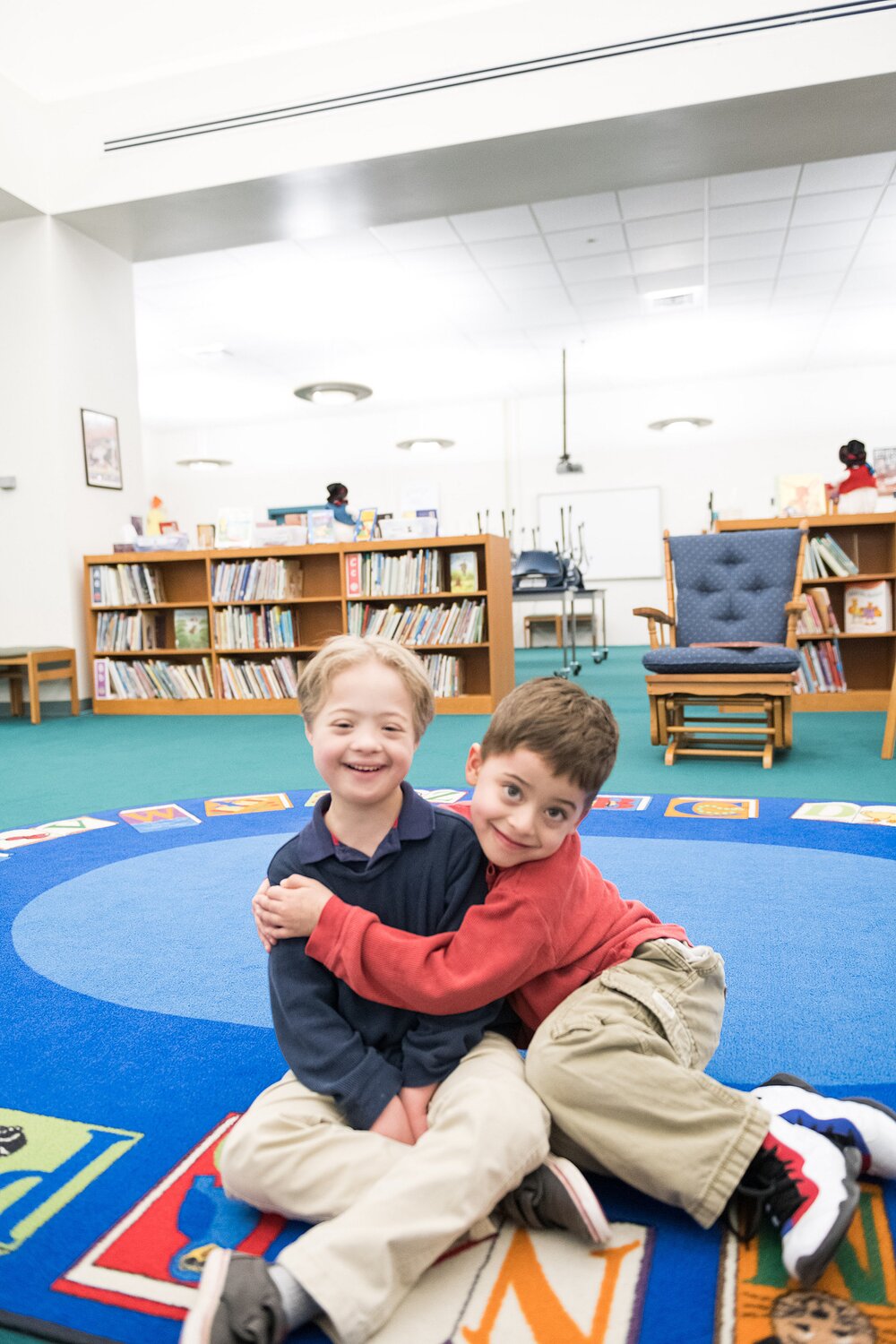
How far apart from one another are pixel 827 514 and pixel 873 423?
656cm

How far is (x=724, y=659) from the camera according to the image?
3734 millimetres

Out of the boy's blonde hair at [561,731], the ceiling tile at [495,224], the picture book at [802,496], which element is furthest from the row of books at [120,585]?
the boy's blonde hair at [561,731]

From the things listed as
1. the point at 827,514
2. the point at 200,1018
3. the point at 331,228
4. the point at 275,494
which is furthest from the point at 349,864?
the point at 275,494

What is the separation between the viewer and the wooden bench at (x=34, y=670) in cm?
552

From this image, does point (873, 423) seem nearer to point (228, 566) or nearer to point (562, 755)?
point (228, 566)

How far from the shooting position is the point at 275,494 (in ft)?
42.2

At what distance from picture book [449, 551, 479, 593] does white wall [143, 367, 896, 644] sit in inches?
243

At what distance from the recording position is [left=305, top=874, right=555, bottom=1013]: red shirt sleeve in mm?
1044

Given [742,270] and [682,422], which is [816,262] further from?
[682,422]

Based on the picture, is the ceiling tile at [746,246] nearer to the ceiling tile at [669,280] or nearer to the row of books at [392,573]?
the ceiling tile at [669,280]

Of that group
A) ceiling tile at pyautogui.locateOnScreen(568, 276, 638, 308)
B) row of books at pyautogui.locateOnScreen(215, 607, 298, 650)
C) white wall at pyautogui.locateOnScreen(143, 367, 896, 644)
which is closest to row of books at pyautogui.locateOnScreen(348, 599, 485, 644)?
row of books at pyautogui.locateOnScreen(215, 607, 298, 650)

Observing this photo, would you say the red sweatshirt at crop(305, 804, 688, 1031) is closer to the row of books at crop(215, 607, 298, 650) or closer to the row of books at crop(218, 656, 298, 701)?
the row of books at crop(218, 656, 298, 701)

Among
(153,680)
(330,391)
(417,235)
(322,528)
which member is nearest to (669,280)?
(417,235)

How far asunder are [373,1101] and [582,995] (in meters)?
0.26
